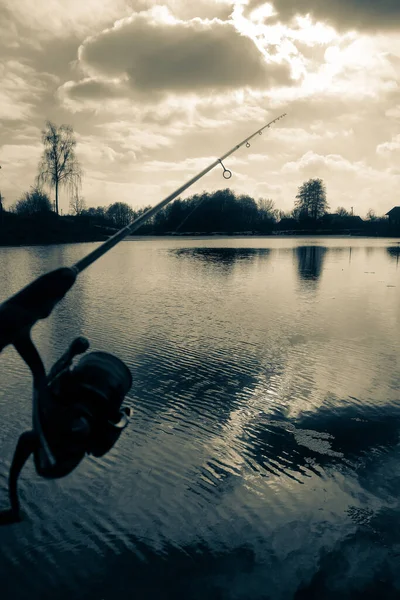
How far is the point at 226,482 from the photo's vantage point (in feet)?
16.3

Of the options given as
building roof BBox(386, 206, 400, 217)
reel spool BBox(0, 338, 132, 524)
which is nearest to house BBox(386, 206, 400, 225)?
building roof BBox(386, 206, 400, 217)

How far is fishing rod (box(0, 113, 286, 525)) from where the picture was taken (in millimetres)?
2180

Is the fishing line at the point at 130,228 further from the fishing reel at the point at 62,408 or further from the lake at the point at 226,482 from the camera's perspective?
the lake at the point at 226,482

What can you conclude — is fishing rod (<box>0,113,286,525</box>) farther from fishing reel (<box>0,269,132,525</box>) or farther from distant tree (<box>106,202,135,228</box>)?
distant tree (<box>106,202,135,228</box>)

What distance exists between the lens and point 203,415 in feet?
21.6

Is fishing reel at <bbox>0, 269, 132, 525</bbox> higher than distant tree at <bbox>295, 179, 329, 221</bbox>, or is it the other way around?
distant tree at <bbox>295, 179, 329, 221</bbox>

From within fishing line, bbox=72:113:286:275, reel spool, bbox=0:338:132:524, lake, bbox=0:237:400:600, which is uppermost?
fishing line, bbox=72:113:286:275

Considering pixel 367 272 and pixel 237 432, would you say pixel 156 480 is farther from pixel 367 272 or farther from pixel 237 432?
pixel 367 272

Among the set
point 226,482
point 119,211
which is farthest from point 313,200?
point 226,482

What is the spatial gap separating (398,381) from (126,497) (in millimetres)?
5281

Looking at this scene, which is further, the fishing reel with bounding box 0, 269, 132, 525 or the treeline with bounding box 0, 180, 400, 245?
the treeline with bounding box 0, 180, 400, 245

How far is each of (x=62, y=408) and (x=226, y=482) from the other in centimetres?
321

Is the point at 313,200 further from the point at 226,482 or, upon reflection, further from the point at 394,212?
the point at 226,482

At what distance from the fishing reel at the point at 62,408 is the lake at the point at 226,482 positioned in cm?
202
